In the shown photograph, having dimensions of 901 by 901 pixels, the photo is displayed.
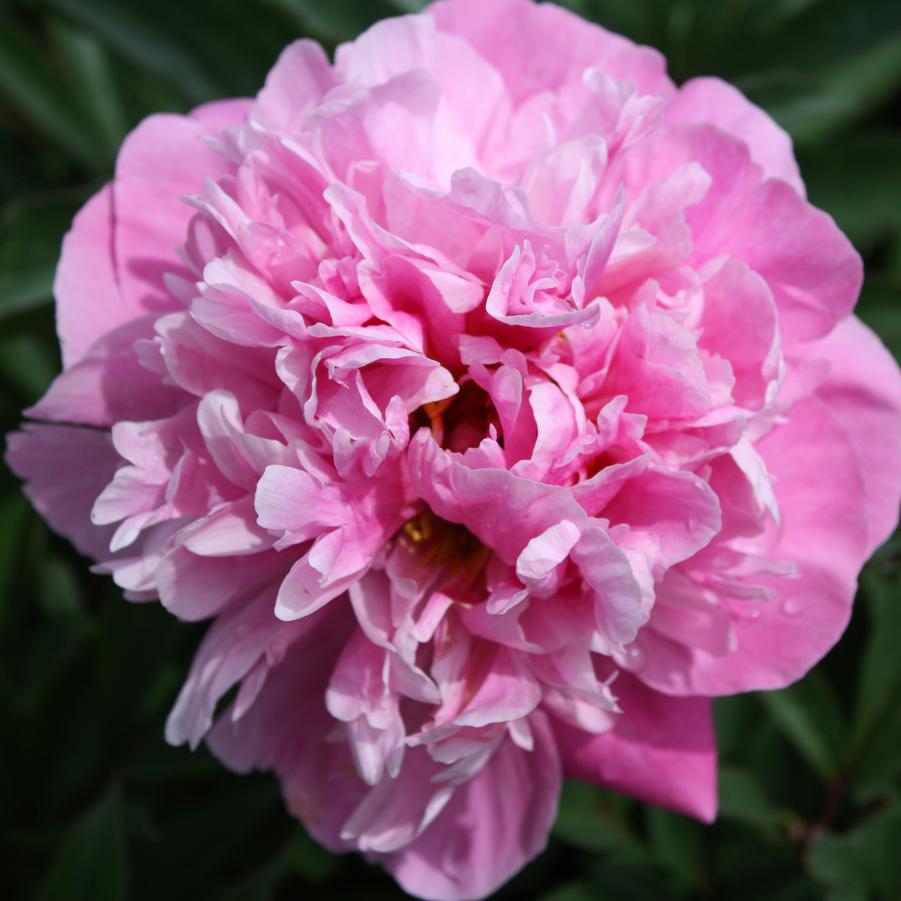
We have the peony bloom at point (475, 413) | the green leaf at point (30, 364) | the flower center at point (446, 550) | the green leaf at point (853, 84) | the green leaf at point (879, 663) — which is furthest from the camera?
the green leaf at point (30, 364)

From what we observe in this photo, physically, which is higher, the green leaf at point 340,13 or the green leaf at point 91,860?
the green leaf at point 340,13

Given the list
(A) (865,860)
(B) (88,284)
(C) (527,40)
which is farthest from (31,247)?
(A) (865,860)

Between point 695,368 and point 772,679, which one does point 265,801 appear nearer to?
point 772,679

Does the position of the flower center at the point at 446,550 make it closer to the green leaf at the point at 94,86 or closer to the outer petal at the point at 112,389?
the outer petal at the point at 112,389

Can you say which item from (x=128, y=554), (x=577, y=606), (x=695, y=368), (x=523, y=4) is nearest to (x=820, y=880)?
(x=577, y=606)

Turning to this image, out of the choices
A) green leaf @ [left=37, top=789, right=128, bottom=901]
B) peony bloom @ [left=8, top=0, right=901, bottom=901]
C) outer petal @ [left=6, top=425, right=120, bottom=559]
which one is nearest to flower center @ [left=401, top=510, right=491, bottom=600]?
peony bloom @ [left=8, top=0, right=901, bottom=901]

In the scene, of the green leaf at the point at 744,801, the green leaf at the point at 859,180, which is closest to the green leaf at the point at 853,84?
the green leaf at the point at 859,180

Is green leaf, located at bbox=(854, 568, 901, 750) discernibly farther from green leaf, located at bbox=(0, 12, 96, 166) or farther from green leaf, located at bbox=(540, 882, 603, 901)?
green leaf, located at bbox=(0, 12, 96, 166)
